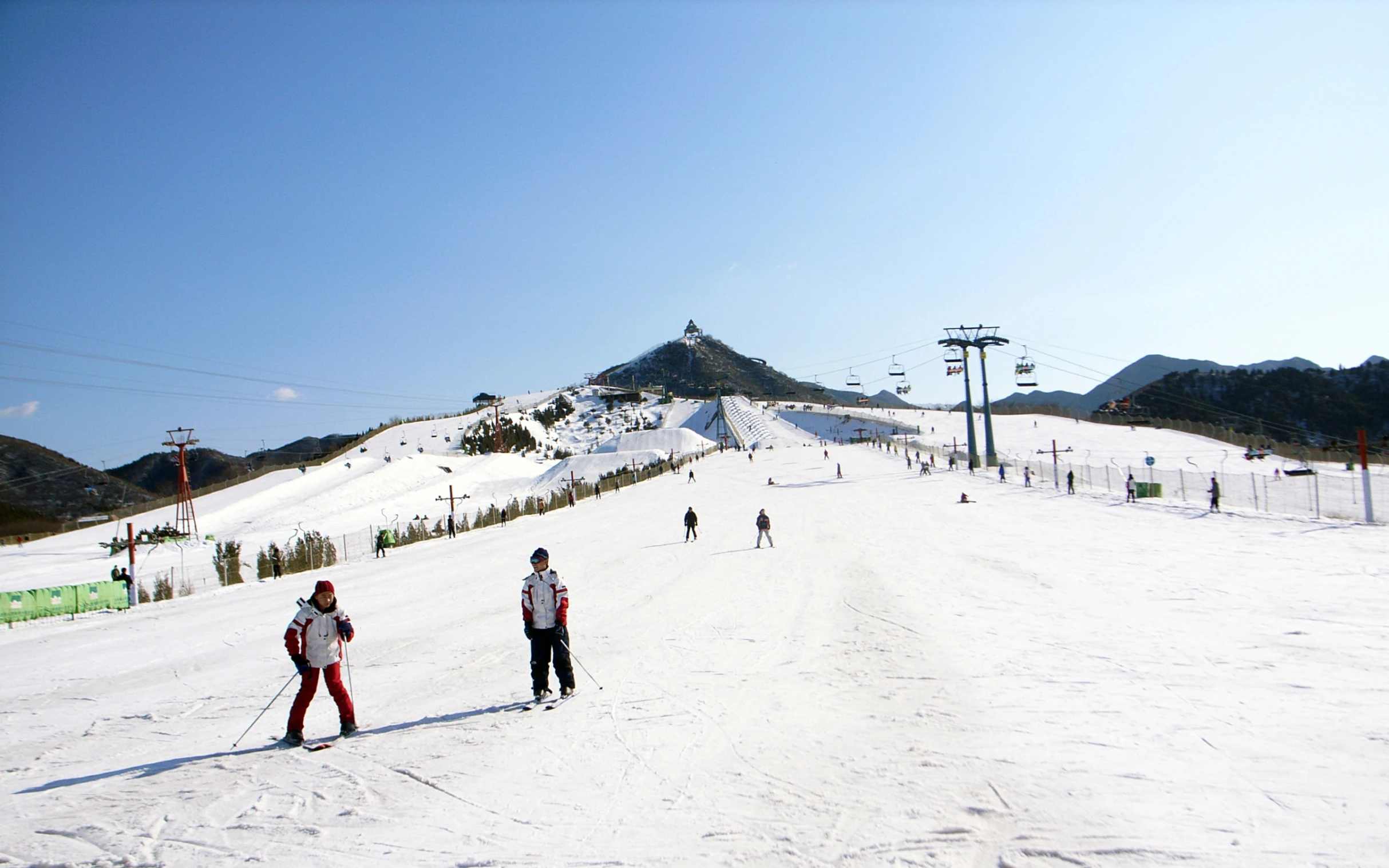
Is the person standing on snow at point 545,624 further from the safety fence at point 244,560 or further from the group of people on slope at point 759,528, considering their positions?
the safety fence at point 244,560

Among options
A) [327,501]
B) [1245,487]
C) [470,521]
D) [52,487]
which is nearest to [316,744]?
[470,521]

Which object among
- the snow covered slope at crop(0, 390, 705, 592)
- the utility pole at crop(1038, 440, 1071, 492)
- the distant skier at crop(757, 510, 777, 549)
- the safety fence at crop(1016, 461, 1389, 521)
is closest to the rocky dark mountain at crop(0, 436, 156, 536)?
the snow covered slope at crop(0, 390, 705, 592)

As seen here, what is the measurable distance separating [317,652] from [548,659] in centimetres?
230

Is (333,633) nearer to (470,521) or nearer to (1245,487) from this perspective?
(470,521)

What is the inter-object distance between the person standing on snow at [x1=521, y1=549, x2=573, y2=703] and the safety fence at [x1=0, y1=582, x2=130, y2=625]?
52.8 ft

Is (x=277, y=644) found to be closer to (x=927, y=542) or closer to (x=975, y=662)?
(x=975, y=662)

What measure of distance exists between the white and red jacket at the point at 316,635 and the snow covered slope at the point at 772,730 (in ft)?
2.81

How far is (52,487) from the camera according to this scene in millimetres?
59156

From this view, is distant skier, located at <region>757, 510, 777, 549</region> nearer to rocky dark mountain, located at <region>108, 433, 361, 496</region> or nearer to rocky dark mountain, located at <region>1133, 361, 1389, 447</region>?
rocky dark mountain, located at <region>108, 433, 361, 496</region>

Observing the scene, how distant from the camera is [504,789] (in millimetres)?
5566

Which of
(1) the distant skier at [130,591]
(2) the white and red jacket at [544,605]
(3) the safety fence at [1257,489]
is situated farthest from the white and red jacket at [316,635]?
(3) the safety fence at [1257,489]

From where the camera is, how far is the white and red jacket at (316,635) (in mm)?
6730

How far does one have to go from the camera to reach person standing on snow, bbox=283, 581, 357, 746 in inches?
265

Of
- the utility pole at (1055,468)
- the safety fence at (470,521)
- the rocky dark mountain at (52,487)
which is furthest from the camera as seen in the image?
the rocky dark mountain at (52,487)
